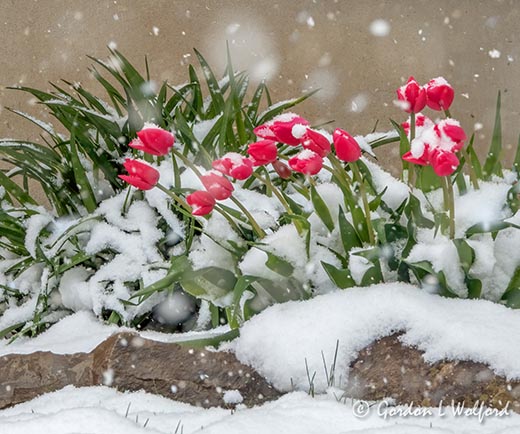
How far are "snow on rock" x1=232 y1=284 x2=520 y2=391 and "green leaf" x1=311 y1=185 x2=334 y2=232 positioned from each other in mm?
192

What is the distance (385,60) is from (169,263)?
2423 millimetres

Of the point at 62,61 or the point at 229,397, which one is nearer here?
the point at 229,397

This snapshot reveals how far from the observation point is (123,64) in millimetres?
2549

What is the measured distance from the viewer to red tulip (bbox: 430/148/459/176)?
150 centimetres

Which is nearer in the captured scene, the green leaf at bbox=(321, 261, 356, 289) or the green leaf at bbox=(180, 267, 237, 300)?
the green leaf at bbox=(321, 261, 356, 289)

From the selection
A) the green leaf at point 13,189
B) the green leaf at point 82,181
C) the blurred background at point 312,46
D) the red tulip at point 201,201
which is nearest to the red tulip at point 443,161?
the red tulip at point 201,201

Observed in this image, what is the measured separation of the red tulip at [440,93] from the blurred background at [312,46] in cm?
254

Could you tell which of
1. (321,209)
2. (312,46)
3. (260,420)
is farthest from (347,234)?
(312,46)

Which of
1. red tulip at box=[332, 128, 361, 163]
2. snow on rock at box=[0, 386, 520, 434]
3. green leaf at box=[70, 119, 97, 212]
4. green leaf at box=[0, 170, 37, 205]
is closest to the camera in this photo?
snow on rock at box=[0, 386, 520, 434]

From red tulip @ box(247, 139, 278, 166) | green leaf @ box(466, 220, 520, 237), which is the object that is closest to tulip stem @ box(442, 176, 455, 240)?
green leaf @ box(466, 220, 520, 237)

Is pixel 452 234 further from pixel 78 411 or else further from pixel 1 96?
pixel 1 96

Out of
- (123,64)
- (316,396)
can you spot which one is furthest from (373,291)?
(123,64)

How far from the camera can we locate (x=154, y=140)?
5.51 feet

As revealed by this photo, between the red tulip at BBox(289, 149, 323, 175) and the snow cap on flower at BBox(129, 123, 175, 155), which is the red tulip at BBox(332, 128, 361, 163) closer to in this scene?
the red tulip at BBox(289, 149, 323, 175)
